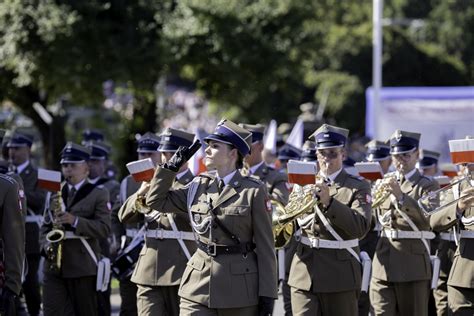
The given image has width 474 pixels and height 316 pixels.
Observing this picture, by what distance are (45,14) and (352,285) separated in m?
11.6

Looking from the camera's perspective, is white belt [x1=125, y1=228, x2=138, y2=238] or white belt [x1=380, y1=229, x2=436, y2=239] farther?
white belt [x1=125, y1=228, x2=138, y2=238]

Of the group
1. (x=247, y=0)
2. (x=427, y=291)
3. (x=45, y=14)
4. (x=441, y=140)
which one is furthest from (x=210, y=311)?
(x=441, y=140)

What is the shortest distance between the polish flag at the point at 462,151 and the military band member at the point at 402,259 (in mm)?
1062

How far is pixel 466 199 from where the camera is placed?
30.3ft

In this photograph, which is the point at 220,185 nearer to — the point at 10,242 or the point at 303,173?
the point at 303,173

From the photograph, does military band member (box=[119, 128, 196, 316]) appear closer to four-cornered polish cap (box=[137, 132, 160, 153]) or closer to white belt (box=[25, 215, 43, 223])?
four-cornered polish cap (box=[137, 132, 160, 153])

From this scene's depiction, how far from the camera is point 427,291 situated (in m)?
10.7

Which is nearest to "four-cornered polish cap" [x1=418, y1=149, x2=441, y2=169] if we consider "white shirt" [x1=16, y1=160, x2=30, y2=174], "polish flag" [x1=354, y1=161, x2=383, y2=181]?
"polish flag" [x1=354, y1=161, x2=383, y2=181]

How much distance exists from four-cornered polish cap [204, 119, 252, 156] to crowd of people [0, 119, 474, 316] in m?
0.01

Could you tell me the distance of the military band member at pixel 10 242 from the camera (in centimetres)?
849

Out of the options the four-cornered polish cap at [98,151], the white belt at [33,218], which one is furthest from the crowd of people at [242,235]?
the four-cornered polish cap at [98,151]

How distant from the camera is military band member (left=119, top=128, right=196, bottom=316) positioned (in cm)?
984

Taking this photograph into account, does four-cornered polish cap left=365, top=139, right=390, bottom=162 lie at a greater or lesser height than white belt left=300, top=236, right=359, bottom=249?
greater

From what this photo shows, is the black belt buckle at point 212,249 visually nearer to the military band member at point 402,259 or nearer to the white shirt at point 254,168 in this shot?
the military band member at point 402,259
